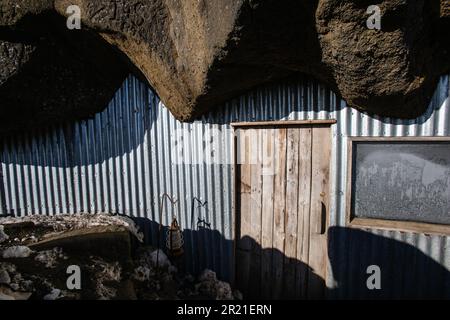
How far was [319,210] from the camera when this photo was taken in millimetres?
3590

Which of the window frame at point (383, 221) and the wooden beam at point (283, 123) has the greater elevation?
the wooden beam at point (283, 123)

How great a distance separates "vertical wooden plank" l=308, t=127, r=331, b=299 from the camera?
11.5 feet

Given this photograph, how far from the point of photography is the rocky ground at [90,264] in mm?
2805

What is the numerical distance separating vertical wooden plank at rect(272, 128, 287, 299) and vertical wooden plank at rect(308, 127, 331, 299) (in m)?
0.42

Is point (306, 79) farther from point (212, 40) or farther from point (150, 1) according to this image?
point (150, 1)

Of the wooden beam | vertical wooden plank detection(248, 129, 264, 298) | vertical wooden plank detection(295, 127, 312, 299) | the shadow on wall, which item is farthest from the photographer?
vertical wooden plank detection(248, 129, 264, 298)

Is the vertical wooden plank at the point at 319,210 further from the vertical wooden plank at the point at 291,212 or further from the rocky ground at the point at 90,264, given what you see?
the rocky ground at the point at 90,264

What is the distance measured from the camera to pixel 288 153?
3674 millimetres

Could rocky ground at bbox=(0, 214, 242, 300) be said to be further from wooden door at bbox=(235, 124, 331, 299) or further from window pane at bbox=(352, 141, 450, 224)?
window pane at bbox=(352, 141, 450, 224)

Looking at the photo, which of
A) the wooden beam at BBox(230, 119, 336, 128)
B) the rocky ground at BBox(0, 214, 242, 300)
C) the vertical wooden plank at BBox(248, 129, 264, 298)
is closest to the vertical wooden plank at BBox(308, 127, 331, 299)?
the wooden beam at BBox(230, 119, 336, 128)

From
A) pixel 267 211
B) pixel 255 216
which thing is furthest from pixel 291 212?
pixel 255 216

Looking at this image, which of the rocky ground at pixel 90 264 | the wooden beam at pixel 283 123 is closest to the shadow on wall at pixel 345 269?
the rocky ground at pixel 90 264

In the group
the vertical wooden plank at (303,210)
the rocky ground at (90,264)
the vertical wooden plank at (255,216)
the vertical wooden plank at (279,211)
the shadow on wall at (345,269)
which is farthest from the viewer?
the vertical wooden plank at (255,216)
